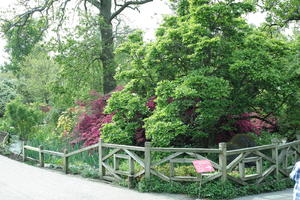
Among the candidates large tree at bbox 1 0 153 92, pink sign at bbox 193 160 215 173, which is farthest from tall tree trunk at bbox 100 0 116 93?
pink sign at bbox 193 160 215 173

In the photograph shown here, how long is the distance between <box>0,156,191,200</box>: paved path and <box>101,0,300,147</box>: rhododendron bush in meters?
1.77

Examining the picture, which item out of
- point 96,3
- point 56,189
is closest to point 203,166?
point 56,189

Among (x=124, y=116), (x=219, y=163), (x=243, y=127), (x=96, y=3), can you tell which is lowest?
(x=219, y=163)

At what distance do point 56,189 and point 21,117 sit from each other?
881 centimetres

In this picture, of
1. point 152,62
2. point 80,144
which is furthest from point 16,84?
point 152,62

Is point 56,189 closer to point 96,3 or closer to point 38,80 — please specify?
point 96,3

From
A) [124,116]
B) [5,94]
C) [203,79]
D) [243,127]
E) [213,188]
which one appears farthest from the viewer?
[5,94]

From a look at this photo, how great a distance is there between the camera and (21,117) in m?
17.6

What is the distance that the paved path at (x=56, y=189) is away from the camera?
890cm

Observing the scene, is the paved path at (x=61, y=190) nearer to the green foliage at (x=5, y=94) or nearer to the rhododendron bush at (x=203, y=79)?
the rhododendron bush at (x=203, y=79)

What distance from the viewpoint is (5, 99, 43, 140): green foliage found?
687 inches

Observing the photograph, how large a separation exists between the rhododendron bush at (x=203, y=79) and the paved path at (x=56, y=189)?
5.82ft

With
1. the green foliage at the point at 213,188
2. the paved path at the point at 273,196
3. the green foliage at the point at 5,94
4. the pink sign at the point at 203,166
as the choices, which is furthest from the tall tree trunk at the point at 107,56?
the green foliage at the point at 5,94

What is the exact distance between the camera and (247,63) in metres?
10.3
